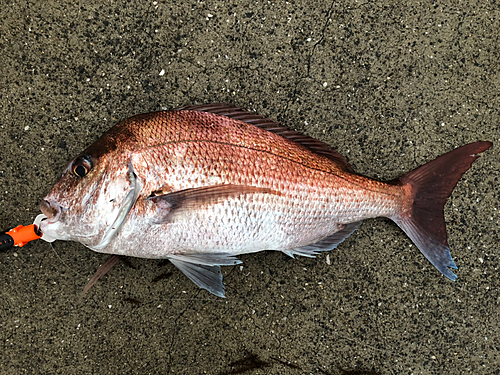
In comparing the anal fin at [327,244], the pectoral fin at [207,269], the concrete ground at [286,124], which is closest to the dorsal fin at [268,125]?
the concrete ground at [286,124]

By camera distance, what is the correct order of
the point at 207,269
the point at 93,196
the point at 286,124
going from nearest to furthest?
the point at 93,196
the point at 207,269
the point at 286,124

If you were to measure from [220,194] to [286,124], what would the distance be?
0.75 meters

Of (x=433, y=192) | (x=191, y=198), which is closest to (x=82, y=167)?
(x=191, y=198)

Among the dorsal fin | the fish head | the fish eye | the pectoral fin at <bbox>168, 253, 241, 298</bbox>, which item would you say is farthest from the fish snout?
the dorsal fin

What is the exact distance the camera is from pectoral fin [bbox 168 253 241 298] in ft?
5.82

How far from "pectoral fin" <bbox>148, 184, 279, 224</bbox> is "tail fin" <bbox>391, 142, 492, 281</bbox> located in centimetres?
104

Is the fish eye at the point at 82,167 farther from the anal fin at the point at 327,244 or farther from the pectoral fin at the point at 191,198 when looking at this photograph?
the anal fin at the point at 327,244

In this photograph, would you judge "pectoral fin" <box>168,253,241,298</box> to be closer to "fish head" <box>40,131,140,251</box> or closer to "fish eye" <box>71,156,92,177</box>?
"fish head" <box>40,131,140,251</box>

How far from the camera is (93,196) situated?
1.56m

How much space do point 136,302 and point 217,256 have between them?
70 cm

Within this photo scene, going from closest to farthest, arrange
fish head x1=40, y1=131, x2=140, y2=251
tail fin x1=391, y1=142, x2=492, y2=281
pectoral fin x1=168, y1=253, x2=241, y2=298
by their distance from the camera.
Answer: fish head x1=40, y1=131, x2=140, y2=251 → pectoral fin x1=168, y1=253, x2=241, y2=298 → tail fin x1=391, y1=142, x2=492, y2=281

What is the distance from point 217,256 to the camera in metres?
1.79

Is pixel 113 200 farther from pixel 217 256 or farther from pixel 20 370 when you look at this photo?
pixel 20 370

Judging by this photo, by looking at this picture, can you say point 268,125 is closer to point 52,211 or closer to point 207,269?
point 207,269
